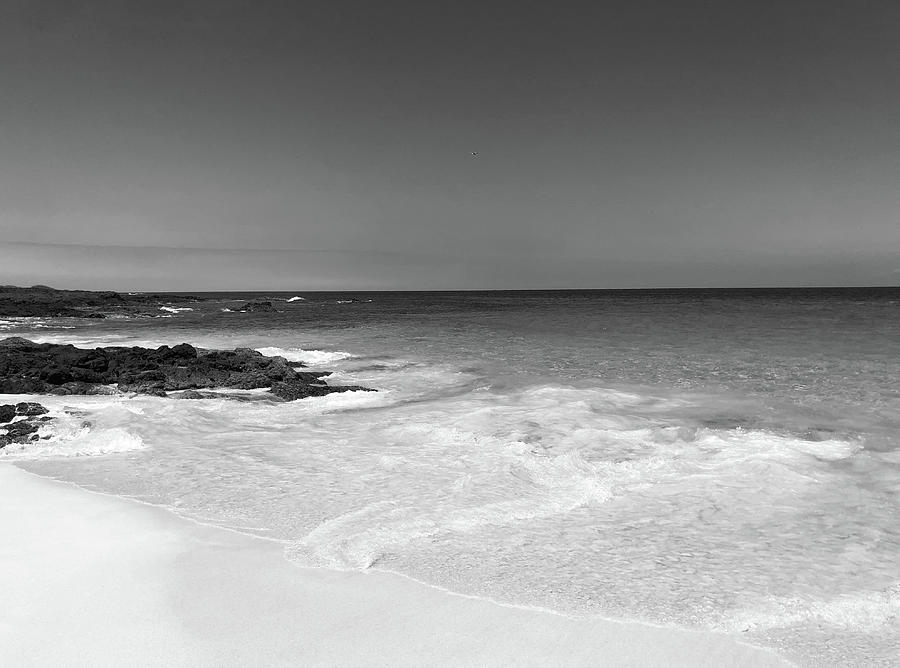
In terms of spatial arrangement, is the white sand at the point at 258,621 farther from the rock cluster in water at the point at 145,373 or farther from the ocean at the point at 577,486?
the rock cluster in water at the point at 145,373

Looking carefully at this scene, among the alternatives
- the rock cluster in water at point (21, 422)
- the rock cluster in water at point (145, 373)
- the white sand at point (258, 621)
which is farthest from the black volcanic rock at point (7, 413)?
the white sand at point (258, 621)

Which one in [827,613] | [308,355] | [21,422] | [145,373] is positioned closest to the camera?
[827,613]

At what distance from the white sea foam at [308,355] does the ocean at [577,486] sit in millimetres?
7720

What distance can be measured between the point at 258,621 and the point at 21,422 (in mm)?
7701

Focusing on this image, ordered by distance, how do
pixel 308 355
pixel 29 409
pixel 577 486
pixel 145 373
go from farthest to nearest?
pixel 308 355 → pixel 145 373 → pixel 29 409 → pixel 577 486

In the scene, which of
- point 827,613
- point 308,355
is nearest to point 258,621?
point 827,613

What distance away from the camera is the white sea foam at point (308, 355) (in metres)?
22.5

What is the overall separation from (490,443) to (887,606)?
551 centimetres

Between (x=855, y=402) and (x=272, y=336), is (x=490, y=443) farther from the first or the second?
(x=272, y=336)

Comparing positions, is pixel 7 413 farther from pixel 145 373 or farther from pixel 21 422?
pixel 145 373

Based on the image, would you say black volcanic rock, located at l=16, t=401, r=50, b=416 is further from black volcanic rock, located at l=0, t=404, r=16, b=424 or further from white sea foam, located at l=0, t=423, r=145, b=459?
white sea foam, located at l=0, t=423, r=145, b=459

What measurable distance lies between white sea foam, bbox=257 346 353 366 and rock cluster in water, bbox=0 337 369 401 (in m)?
3.65

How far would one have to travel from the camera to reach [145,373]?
50.9ft

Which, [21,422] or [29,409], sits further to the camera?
[29,409]
